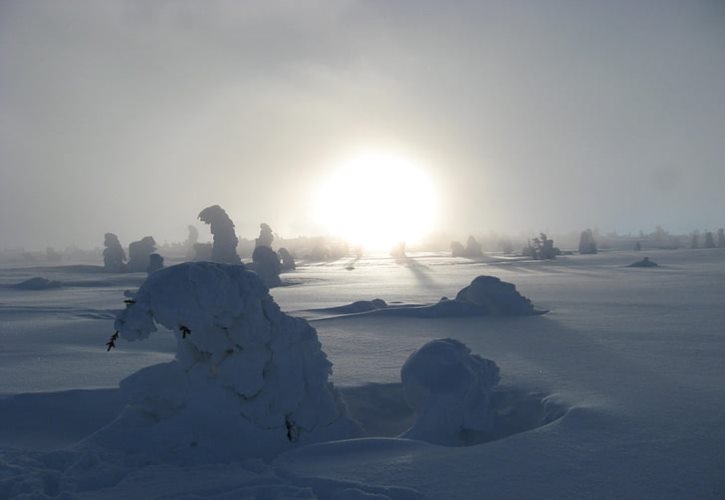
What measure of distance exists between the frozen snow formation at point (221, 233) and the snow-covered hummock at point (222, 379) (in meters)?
30.5

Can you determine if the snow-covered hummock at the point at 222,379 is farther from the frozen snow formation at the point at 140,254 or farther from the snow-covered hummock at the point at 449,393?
the frozen snow formation at the point at 140,254

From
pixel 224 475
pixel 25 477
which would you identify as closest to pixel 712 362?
pixel 224 475

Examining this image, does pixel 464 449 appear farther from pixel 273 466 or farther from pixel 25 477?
pixel 25 477

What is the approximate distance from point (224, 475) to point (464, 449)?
2651 mm

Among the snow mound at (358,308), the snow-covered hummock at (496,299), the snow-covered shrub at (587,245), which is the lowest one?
the snow mound at (358,308)

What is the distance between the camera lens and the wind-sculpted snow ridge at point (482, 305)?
16.4 m

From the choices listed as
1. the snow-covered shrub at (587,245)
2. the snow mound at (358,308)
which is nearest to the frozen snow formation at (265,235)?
the snow mound at (358,308)

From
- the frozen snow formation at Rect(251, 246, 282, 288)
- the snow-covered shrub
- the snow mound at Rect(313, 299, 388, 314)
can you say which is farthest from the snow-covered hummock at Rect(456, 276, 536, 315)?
the snow-covered shrub

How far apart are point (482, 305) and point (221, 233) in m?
Result: 24.8

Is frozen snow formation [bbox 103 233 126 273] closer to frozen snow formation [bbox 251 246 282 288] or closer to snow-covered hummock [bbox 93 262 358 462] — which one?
frozen snow formation [bbox 251 246 282 288]

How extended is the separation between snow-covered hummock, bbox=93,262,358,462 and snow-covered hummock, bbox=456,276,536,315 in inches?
442

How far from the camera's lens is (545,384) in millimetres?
7461

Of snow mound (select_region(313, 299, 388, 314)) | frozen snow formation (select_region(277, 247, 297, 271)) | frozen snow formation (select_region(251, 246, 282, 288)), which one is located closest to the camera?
snow mound (select_region(313, 299, 388, 314))

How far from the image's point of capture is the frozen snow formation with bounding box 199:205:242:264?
3591 centimetres
